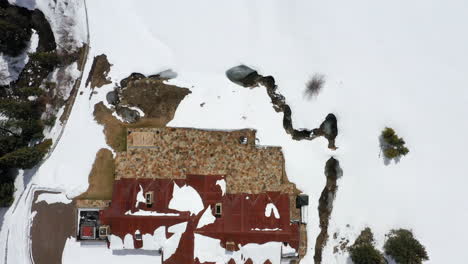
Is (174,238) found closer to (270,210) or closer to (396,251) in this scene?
(270,210)

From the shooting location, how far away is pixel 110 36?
79.9 feet

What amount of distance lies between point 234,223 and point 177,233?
368cm

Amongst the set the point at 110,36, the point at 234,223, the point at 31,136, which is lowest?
the point at 234,223

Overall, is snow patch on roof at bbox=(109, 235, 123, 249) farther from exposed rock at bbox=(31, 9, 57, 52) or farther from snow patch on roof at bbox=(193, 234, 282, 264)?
exposed rock at bbox=(31, 9, 57, 52)

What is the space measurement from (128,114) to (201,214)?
28.1 feet

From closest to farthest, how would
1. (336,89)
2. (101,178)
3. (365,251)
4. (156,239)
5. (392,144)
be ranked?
(156,239), (365,251), (101,178), (392,144), (336,89)

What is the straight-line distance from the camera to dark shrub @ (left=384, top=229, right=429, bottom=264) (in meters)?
22.9

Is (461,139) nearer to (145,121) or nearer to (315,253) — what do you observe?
(315,253)

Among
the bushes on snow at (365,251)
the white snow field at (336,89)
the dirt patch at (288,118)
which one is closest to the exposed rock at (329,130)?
the dirt patch at (288,118)

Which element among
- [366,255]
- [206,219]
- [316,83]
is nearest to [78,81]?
[206,219]

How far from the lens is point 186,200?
22578 millimetres

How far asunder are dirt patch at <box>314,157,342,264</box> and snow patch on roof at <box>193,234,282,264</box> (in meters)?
3.50

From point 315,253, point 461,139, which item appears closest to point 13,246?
point 315,253

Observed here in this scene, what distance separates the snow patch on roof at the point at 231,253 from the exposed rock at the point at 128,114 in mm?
8990
